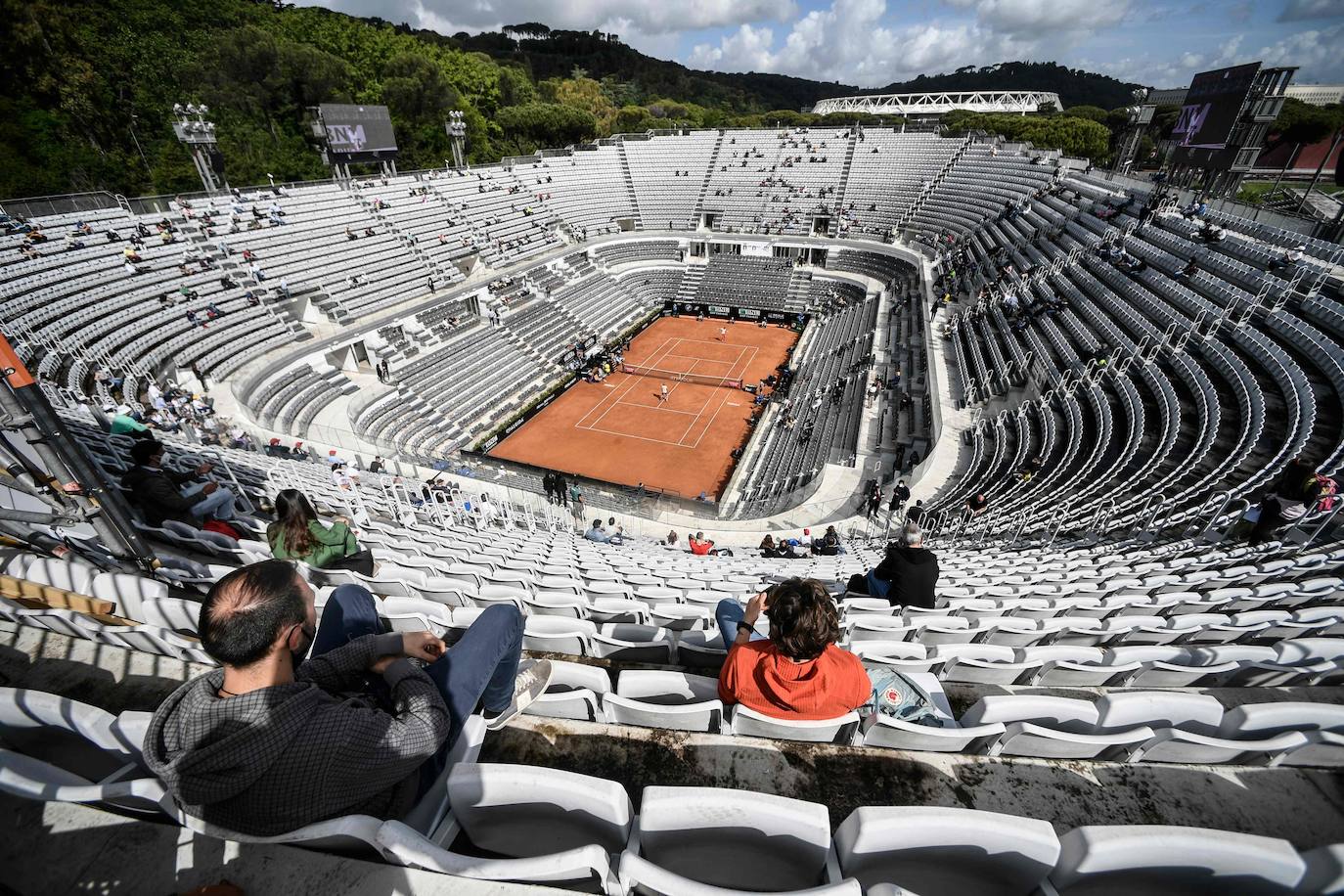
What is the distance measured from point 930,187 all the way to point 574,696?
48669 millimetres

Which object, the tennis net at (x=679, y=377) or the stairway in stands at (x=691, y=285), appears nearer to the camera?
the tennis net at (x=679, y=377)

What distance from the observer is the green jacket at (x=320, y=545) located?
534cm

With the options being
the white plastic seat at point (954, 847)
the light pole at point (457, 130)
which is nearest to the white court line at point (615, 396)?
the light pole at point (457, 130)

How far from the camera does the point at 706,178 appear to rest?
48844 mm

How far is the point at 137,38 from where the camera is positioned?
39906 millimetres

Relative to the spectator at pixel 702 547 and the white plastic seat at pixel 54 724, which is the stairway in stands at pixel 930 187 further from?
the white plastic seat at pixel 54 724

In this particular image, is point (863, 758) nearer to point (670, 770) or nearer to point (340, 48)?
point (670, 770)

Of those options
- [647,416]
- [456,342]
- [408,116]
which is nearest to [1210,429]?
[647,416]

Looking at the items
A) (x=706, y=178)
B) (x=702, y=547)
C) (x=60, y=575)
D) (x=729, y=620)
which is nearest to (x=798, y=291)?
(x=706, y=178)

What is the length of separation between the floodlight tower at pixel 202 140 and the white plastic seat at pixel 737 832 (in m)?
34.9

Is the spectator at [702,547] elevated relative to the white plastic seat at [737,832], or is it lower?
lower

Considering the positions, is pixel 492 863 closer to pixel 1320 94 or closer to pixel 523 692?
pixel 523 692

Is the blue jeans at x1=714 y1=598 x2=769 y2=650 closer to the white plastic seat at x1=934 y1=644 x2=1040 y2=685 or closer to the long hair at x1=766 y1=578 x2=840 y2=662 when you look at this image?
the long hair at x1=766 y1=578 x2=840 y2=662

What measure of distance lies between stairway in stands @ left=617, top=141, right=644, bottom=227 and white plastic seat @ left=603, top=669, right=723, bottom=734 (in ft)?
158
